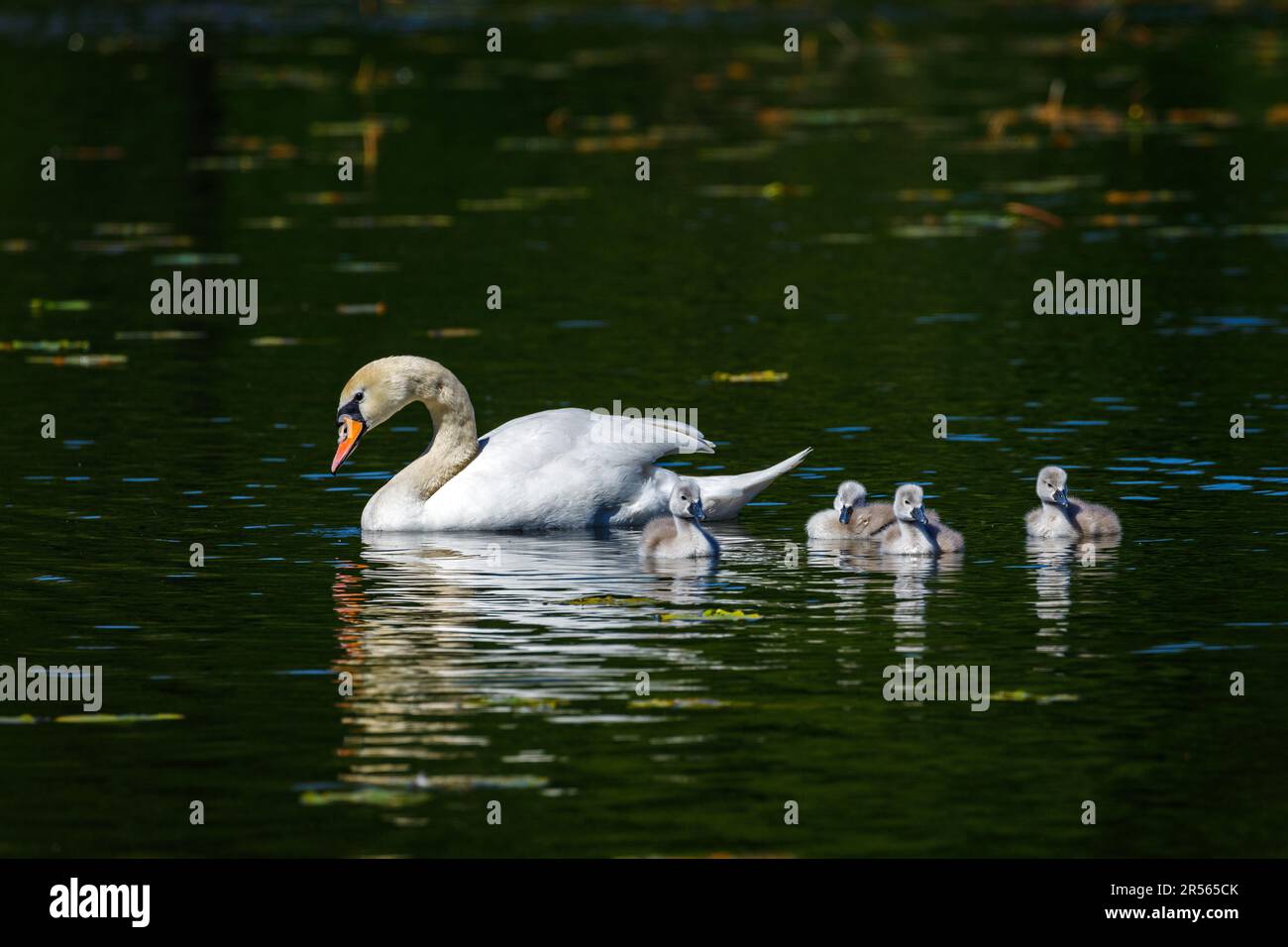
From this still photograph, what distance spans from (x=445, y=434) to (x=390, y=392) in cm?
46

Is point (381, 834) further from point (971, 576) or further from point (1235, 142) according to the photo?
point (1235, 142)

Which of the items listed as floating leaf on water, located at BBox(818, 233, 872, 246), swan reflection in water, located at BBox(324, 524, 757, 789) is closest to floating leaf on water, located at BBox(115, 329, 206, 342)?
floating leaf on water, located at BBox(818, 233, 872, 246)

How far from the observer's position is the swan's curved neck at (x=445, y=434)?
60.5 ft

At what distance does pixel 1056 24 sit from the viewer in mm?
62312

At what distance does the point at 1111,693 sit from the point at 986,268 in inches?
712

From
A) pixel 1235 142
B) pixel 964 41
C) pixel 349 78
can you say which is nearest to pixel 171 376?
pixel 1235 142

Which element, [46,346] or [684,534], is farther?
[46,346]

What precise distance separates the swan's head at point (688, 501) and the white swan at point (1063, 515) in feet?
7.02

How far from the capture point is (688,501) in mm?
16750

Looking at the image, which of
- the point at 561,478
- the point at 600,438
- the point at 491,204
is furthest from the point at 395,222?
the point at 561,478

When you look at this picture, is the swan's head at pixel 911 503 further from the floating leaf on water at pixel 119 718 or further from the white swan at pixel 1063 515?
the floating leaf on water at pixel 119 718

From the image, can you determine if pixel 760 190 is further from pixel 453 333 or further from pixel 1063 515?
pixel 1063 515

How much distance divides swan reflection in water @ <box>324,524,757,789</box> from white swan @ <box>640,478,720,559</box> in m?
0.11

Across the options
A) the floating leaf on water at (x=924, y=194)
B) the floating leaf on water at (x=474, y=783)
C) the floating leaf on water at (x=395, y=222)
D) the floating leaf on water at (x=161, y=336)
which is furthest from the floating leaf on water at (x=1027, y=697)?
the floating leaf on water at (x=924, y=194)
